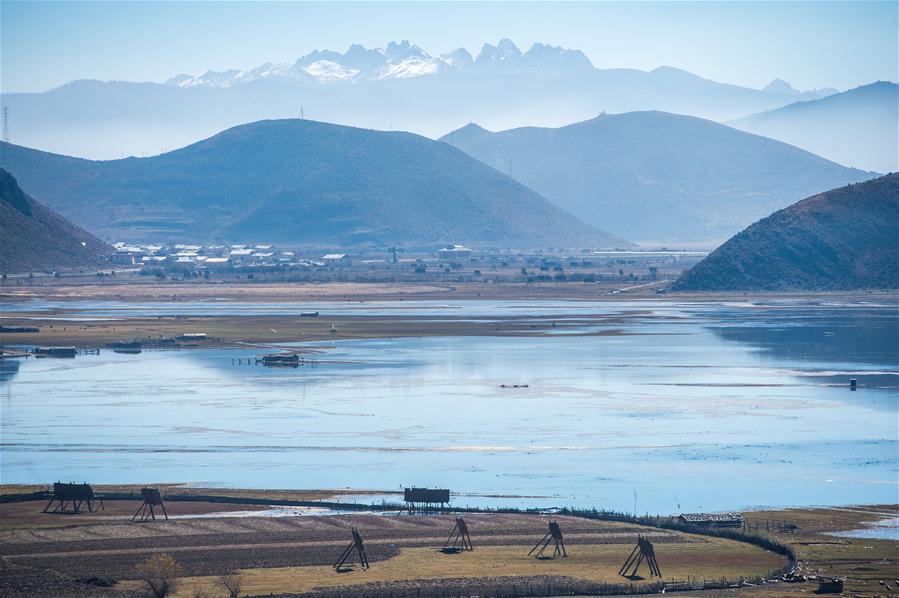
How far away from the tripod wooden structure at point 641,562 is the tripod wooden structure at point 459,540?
16.2ft

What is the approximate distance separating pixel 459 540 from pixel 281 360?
153 ft

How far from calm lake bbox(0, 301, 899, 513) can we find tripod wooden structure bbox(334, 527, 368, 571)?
7.54 meters

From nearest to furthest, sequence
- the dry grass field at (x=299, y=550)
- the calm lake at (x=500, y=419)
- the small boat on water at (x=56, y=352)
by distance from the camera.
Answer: the dry grass field at (x=299, y=550) → the calm lake at (x=500, y=419) → the small boat on water at (x=56, y=352)

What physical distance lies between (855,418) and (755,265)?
3890 inches

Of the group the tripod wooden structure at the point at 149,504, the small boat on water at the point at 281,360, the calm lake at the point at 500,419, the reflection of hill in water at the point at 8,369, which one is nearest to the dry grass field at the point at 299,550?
the tripod wooden structure at the point at 149,504

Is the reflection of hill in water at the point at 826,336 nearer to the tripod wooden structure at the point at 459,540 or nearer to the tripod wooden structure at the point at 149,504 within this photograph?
the tripod wooden structure at the point at 459,540

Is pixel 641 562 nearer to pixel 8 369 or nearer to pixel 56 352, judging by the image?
pixel 8 369

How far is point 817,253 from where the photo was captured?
160m

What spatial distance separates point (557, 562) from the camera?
41312 mm

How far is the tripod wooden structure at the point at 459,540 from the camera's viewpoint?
42750mm

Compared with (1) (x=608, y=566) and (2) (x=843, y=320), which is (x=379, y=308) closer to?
(2) (x=843, y=320)

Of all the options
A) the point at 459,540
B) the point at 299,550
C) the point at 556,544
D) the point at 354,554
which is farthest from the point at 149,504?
the point at 556,544

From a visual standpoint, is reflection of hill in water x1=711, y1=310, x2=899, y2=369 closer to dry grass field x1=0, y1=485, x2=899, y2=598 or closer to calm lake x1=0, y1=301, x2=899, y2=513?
calm lake x1=0, y1=301, x2=899, y2=513

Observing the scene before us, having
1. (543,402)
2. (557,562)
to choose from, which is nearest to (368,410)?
(543,402)
